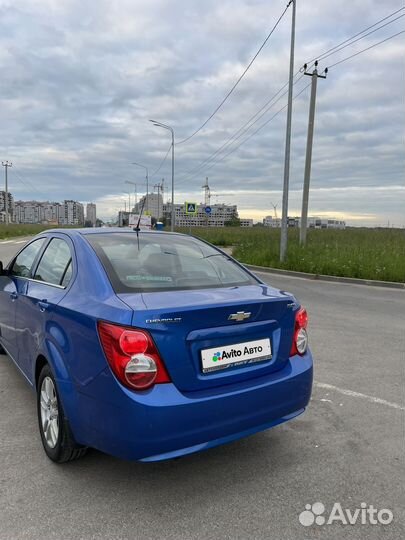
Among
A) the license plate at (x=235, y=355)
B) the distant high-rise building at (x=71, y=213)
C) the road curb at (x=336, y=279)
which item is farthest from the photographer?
the distant high-rise building at (x=71, y=213)

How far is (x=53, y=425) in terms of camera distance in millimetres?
A: 2863

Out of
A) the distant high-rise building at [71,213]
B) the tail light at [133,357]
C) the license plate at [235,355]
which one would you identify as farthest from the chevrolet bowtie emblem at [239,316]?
Answer: the distant high-rise building at [71,213]

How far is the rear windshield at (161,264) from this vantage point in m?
2.89

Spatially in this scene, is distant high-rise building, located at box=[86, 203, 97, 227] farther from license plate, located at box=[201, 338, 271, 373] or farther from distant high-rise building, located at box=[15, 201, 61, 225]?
license plate, located at box=[201, 338, 271, 373]

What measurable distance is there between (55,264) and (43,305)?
45 centimetres

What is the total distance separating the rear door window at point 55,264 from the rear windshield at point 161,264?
0.24m

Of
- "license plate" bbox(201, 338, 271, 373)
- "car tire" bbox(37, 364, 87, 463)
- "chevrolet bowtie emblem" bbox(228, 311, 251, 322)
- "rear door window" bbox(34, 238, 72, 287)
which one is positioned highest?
"rear door window" bbox(34, 238, 72, 287)

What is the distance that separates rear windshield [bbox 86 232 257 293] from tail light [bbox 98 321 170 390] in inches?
17.9

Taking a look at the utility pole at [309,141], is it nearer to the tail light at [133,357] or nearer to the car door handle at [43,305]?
the car door handle at [43,305]

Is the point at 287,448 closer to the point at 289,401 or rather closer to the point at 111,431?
the point at 289,401

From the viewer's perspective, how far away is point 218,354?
2502 mm

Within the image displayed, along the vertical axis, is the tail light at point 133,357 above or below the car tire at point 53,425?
above

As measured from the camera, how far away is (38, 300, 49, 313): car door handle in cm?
302

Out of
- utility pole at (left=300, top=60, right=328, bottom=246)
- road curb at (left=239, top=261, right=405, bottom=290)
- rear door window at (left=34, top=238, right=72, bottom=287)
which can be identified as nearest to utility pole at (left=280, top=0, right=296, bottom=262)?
road curb at (left=239, top=261, right=405, bottom=290)
